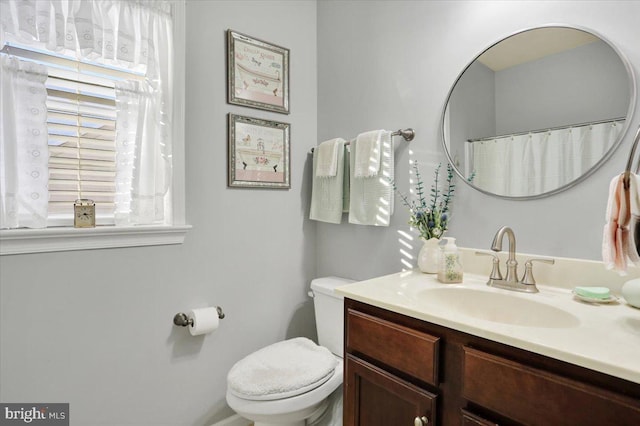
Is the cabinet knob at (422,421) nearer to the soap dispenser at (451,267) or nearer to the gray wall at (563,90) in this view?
the soap dispenser at (451,267)

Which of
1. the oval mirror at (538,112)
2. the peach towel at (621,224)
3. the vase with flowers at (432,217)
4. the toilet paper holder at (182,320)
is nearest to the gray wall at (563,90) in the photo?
the oval mirror at (538,112)

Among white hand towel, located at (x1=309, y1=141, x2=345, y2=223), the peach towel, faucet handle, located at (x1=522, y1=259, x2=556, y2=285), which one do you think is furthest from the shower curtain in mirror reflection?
white hand towel, located at (x1=309, y1=141, x2=345, y2=223)

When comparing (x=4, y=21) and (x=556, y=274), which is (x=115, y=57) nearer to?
(x=4, y=21)

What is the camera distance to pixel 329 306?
1728 millimetres

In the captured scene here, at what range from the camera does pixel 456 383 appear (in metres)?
0.82

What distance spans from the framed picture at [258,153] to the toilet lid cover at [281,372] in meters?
0.88

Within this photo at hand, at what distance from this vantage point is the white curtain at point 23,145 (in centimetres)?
119

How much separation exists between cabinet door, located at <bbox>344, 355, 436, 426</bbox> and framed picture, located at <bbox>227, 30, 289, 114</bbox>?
1.40 metres

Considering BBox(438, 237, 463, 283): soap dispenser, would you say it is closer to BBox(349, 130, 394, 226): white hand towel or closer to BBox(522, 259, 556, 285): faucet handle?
BBox(522, 259, 556, 285): faucet handle

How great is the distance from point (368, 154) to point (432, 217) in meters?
0.45

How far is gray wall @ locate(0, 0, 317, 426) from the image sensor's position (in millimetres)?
1278

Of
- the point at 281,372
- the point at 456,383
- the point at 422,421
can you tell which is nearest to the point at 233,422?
the point at 281,372

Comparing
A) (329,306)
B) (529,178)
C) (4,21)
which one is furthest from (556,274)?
(4,21)

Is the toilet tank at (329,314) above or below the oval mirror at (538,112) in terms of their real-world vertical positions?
below
